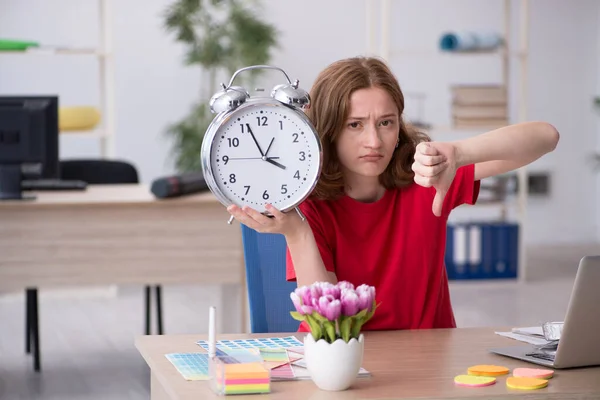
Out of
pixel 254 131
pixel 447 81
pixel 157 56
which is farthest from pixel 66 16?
pixel 254 131

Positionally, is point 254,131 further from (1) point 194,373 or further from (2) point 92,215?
(2) point 92,215

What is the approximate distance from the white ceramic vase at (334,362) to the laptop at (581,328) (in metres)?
0.34

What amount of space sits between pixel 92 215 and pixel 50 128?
1.34 feet

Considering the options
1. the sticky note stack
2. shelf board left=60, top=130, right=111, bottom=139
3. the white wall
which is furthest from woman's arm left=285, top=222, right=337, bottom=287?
the white wall

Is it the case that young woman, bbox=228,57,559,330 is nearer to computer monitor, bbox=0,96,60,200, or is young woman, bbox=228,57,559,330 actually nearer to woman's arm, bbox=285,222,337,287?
woman's arm, bbox=285,222,337,287

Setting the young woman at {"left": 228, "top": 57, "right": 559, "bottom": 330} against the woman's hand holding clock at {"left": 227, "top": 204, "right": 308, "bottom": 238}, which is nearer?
the woman's hand holding clock at {"left": 227, "top": 204, "right": 308, "bottom": 238}

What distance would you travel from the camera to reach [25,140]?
3.93 m

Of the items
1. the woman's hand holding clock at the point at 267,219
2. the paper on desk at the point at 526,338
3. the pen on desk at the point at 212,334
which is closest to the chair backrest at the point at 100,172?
the woman's hand holding clock at the point at 267,219

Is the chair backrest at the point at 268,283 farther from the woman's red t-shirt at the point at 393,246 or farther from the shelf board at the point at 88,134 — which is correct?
the shelf board at the point at 88,134

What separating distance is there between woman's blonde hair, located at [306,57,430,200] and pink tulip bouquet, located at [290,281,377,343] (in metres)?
0.59

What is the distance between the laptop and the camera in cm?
152

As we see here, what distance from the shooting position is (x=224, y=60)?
6598 mm

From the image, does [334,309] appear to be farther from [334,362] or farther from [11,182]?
[11,182]

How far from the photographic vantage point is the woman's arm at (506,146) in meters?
1.90
